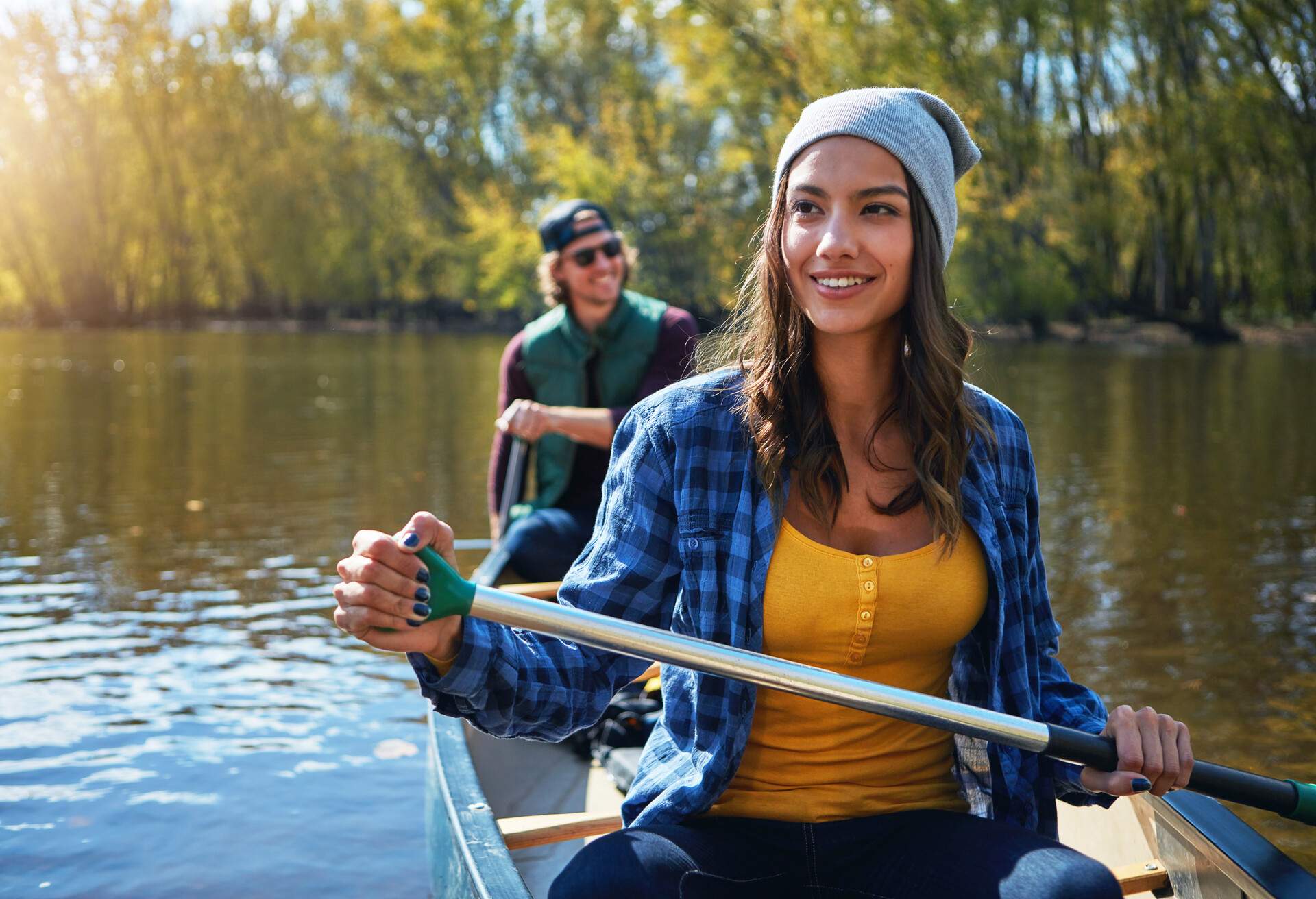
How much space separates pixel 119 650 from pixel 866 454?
486 centimetres

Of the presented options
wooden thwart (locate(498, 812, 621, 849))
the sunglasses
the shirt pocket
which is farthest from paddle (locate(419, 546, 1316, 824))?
the sunglasses

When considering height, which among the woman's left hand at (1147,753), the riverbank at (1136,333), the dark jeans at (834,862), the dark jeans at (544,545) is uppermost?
the woman's left hand at (1147,753)

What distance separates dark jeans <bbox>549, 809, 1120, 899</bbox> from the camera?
161 centimetres

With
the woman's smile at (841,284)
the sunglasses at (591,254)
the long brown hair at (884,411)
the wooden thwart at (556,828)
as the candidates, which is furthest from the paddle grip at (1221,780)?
the sunglasses at (591,254)

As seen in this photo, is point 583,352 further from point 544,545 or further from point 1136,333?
point 1136,333

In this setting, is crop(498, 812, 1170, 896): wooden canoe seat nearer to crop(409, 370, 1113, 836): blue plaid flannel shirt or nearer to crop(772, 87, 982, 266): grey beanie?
crop(409, 370, 1113, 836): blue plaid flannel shirt

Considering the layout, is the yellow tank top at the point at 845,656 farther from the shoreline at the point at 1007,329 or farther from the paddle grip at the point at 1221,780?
the shoreline at the point at 1007,329

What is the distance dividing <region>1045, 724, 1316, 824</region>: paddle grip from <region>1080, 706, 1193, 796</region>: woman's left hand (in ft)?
0.07

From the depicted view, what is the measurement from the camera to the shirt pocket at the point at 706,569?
1776 millimetres

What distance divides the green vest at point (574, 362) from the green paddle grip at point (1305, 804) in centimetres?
295

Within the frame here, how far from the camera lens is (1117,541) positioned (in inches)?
321

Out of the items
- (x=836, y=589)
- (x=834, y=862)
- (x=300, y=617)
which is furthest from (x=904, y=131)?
(x=300, y=617)

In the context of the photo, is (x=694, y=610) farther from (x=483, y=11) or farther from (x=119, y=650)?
Result: (x=483, y=11)

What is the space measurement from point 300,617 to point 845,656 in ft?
16.8
